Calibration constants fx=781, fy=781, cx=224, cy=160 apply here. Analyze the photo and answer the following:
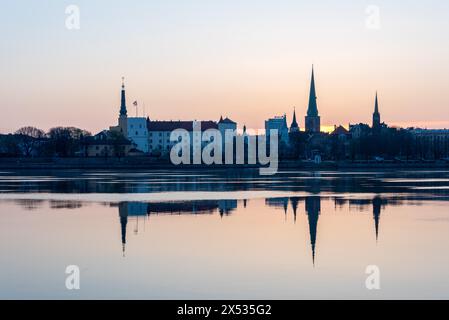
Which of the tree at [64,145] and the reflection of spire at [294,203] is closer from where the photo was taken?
the reflection of spire at [294,203]

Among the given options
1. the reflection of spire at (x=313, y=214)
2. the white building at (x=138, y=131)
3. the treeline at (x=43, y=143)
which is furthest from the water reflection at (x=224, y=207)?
the white building at (x=138, y=131)

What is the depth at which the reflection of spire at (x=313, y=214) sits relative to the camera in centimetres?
1945

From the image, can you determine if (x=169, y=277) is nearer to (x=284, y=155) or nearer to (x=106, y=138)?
(x=284, y=155)

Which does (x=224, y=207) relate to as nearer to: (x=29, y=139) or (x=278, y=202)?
(x=278, y=202)

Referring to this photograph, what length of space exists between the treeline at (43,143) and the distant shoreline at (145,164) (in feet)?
33.5

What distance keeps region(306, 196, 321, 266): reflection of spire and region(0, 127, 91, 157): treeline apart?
81.9 m

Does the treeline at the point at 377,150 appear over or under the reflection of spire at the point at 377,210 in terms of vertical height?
over

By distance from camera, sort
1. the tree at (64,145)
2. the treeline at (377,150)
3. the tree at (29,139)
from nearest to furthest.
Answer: the treeline at (377,150) → the tree at (64,145) → the tree at (29,139)

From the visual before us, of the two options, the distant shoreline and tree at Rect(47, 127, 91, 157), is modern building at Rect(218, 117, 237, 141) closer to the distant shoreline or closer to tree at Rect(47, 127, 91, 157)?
tree at Rect(47, 127, 91, 157)

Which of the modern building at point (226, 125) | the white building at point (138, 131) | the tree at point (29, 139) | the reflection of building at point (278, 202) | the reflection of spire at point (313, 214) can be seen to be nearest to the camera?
the reflection of spire at point (313, 214)

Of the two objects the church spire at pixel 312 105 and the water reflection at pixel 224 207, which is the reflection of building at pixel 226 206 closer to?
the water reflection at pixel 224 207

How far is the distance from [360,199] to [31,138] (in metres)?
119

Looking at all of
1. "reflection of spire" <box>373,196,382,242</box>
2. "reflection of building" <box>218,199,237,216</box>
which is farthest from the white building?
"reflection of spire" <box>373,196,382,242</box>

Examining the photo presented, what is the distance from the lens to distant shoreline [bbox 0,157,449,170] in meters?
88.7
